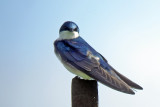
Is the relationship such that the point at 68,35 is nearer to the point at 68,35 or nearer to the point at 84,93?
the point at 68,35

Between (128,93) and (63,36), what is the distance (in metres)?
1.52

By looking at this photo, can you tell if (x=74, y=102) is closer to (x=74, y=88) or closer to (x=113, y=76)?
(x=74, y=88)

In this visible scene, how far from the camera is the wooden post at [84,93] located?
323 cm

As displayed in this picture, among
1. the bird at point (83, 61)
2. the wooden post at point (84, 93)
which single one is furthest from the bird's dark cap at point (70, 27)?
the wooden post at point (84, 93)

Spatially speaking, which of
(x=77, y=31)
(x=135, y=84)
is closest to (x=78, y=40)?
(x=77, y=31)

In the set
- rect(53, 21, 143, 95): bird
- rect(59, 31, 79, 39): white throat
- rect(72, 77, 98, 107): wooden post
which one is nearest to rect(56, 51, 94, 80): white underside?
rect(53, 21, 143, 95): bird

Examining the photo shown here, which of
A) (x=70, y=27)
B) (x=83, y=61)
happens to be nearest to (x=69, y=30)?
(x=70, y=27)

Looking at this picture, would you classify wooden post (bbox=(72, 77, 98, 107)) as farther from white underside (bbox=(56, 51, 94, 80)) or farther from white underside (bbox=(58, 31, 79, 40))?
white underside (bbox=(58, 31, 79, 40))

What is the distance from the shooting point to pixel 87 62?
12.4ft

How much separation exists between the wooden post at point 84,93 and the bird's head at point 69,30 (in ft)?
3.35

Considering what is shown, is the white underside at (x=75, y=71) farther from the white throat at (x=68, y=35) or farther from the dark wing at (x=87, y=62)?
the white throat at (x=68, y=35)

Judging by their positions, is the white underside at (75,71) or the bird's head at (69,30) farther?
the bird's head at (69,30)

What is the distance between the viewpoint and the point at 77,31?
437 cm

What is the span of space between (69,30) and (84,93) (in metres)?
1.26
